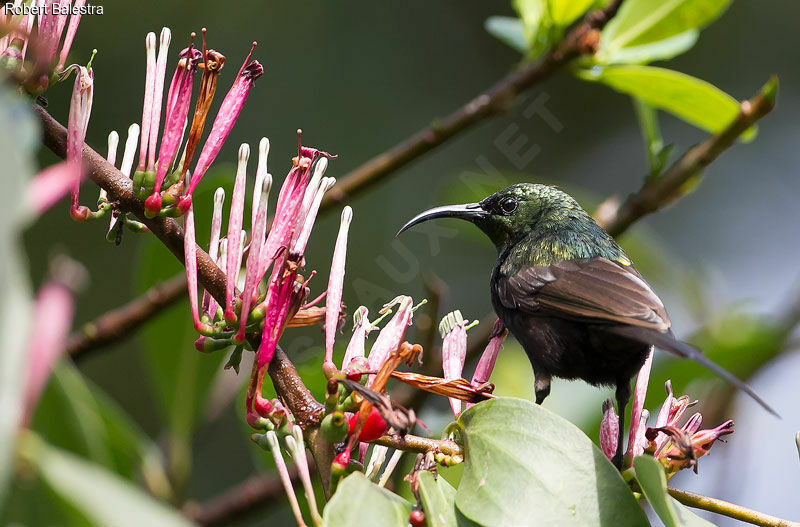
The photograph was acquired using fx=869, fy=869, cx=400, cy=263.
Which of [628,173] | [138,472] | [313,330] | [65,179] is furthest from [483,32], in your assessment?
[65,179]

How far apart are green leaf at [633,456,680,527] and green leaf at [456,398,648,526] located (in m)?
0.03

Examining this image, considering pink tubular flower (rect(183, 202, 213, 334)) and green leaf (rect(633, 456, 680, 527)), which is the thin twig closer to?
pink tubular flower (rect(183, 202, 213, 334))

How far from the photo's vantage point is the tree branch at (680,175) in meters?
2.37

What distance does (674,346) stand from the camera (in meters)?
1.72

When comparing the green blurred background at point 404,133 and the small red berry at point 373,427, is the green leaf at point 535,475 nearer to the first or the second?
the small red berry at point 373,427

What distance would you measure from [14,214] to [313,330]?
4129 mm

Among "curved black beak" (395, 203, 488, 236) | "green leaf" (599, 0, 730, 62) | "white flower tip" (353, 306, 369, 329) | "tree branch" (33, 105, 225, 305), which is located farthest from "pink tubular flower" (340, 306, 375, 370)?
"green leaf" (599, 0, 730, 62)

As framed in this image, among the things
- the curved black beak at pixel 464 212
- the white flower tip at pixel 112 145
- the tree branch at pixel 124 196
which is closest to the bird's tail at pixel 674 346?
the curved black beak at pixel 464 212

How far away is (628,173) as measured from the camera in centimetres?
768

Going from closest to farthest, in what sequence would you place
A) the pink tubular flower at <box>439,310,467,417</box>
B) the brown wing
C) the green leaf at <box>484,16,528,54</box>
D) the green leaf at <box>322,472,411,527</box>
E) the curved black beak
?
the green leaf at <box>322,472,411,527</box> → the pink tubular flower at <box>439,310,467,417</box> → the brown wing → the curved black beak → the green leaf at <box>484,16,528,54</box>

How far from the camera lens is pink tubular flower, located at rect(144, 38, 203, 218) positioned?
134 centimetres

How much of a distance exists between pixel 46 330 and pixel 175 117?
75 centimetres

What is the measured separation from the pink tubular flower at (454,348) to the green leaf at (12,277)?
0.90 metres

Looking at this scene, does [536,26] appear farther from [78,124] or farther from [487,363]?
[78,124]
